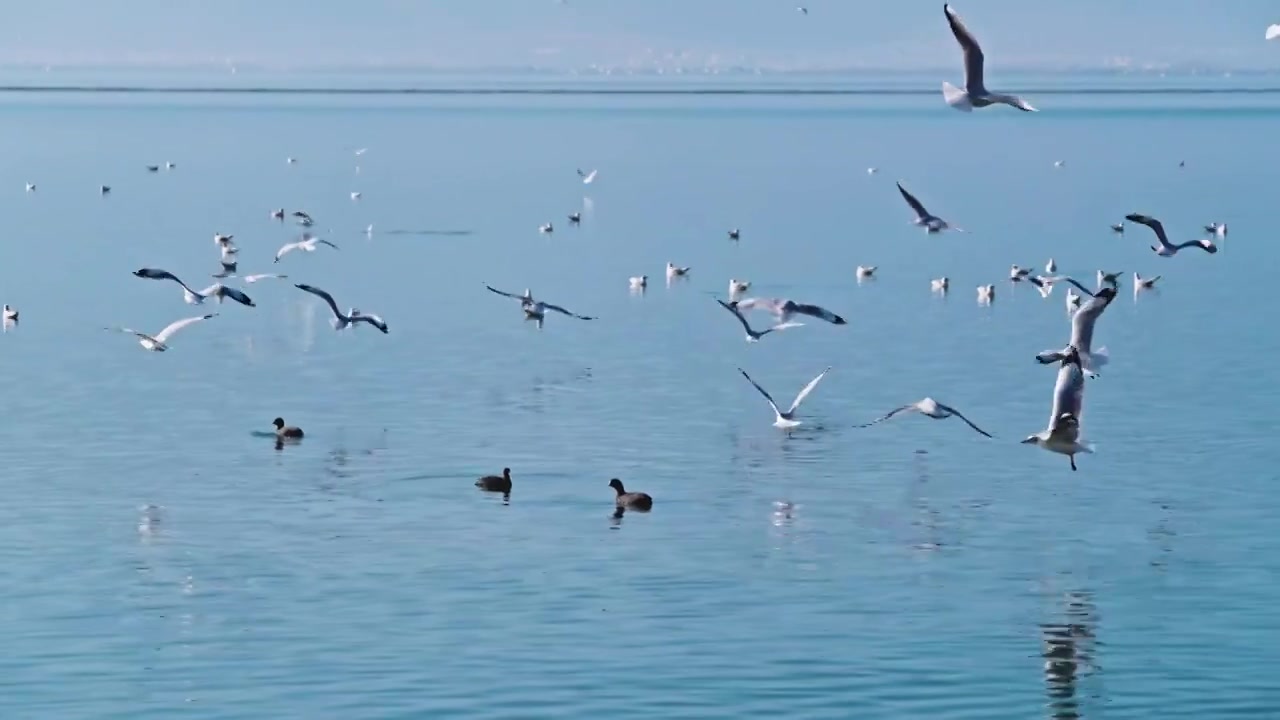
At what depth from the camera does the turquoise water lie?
22.9 metres

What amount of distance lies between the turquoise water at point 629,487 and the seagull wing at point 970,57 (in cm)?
482

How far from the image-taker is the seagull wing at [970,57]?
84.9 feet

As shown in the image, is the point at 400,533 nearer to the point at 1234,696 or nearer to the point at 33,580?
the point at 33,580

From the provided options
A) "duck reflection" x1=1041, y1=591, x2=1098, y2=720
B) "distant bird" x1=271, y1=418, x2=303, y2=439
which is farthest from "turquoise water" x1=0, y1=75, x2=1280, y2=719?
"distant bird" x1=271, y1=418, x2=303, y2=439

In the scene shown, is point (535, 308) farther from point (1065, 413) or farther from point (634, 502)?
point (1065, 413)

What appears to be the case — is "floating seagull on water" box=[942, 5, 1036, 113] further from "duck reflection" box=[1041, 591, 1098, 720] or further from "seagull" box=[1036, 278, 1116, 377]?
"duck reflection" box=[1041, 591, 1098, 720]

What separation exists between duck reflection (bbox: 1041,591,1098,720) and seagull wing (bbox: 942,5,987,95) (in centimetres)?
506

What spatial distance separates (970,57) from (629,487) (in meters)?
7.54

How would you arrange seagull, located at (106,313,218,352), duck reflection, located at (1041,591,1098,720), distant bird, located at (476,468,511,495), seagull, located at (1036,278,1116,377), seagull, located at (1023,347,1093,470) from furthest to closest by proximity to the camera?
seagull, located at (106,313,218,352) < distant bird, located at (476,468,511,495) < seagull, located at (1023,347,1093,470) < seagull, located at (1036,278,1116,377) < duck reflection, located at (1041,591,1098,720)

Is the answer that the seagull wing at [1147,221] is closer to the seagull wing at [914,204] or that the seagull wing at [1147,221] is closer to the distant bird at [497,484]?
the seagull wing at [914,204]

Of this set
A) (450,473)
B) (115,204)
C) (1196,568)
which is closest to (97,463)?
(450,473)

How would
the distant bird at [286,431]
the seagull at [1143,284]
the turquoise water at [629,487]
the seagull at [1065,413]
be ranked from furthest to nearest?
1. the seagull at [1143,284]
2. the distant bird at [286,431]
3. the seagull at [1065,413]
4. the turquoise water at [629,487]

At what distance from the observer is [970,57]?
2653cm

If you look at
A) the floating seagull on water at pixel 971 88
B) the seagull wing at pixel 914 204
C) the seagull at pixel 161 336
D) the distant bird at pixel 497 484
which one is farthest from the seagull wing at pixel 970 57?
the seagull at pixel 161 336
